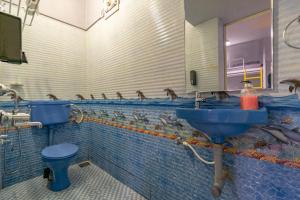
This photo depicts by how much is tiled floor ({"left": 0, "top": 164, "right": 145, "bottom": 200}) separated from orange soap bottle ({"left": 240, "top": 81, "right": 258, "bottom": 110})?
1.35 metres

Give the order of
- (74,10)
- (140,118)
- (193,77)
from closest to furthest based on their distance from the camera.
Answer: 1. (193,77)
2. (140,118)
3. (74,10)

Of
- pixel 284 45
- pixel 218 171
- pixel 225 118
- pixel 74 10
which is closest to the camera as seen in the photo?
pixel 225 118

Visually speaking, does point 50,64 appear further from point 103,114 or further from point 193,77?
point 193,77

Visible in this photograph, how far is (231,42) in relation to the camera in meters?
1.10

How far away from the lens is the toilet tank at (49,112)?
1901 millimetres

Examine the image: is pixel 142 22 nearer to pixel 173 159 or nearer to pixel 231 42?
pixel 231 42

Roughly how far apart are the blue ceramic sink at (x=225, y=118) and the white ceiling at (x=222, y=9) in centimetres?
62

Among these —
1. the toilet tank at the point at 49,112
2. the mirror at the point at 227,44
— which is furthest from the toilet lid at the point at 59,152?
the mirror at the point at 227,44

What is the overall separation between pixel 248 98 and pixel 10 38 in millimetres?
1958

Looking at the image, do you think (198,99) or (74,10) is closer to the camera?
(198,99)

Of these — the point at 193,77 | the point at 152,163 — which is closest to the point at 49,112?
the point at 152,163

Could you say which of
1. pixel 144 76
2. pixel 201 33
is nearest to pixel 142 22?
pixel 144 76

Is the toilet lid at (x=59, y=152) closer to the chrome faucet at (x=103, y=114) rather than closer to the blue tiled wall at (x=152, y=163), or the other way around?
the blue tiled wall at (x=152, y=163)

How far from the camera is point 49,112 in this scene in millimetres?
2014
